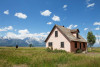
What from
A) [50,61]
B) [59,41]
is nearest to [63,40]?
[59,41]

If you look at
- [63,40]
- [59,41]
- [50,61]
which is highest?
[63,40]

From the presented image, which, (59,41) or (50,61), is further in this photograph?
(59,41)

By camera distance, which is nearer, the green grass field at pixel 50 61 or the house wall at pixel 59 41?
the green grass field at pixel 50 61

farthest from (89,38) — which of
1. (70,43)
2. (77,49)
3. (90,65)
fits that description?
(90,65)

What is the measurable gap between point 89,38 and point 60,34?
29.2m

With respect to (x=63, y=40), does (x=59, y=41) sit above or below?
below

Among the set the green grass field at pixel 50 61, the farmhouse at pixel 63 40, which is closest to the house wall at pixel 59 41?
the farmhouse at pixel 63 40

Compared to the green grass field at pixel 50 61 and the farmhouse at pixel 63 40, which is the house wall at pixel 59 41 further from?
the green grass field at pixel 50 61

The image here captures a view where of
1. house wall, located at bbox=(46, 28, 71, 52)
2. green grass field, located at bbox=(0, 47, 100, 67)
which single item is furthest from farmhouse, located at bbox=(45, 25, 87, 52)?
green grass field, located at bbox=(0, 47, 100, 67)

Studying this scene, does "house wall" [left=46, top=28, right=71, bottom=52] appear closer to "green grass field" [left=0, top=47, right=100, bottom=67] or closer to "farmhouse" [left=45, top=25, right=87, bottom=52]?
"farmhouse" [left=45, top=25, right=87, bottom=52]

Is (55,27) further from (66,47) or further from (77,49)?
(77,49)

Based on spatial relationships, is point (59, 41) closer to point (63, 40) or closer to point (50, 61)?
point (63, 40)

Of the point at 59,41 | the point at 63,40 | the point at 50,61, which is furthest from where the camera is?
the point at 59,41

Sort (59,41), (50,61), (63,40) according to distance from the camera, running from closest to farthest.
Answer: (50,61), (63,40), (59,41)
